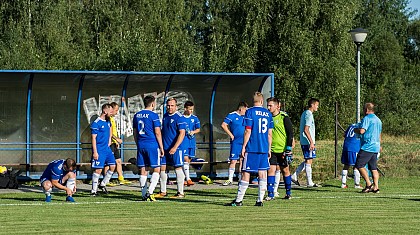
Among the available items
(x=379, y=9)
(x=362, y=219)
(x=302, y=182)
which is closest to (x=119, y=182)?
(x=302, y=182)

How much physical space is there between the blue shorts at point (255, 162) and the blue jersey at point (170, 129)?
2119 millimetres

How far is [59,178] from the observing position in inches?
645

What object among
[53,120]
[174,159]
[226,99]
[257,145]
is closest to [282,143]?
[257,145]

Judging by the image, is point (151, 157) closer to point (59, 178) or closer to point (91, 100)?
point (59, 178)

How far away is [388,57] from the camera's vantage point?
235 feet

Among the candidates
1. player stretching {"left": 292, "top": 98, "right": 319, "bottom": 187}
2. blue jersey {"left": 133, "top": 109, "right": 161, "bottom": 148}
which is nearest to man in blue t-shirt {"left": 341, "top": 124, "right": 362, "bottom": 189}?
player stretching {"left": 292, "top": 98, "right": 319, "bottom": 187}

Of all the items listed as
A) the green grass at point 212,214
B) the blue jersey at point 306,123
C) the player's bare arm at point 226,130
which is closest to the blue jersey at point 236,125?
the player's bare arm at point 226,130

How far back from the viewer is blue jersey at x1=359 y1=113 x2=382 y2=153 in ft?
60.4

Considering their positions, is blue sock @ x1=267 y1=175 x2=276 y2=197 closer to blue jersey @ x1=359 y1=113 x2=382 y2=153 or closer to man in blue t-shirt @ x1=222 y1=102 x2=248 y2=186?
blue jersey @ x1=359 y1=113 x2=382 y2=153

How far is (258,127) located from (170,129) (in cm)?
244

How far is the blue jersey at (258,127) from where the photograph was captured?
15250mm

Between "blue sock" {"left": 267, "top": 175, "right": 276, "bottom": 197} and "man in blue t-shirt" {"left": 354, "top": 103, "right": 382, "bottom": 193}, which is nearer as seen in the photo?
"blue sock" {"left": 267, "top": 175, "right": 276, "bottom": 197}

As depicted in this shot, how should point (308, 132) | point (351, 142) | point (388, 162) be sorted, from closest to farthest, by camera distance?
1. point (308, 132)
2. point (351, 142)
3. point (388, 162)

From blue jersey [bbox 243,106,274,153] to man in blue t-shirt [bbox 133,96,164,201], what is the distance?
2001 millimetres
